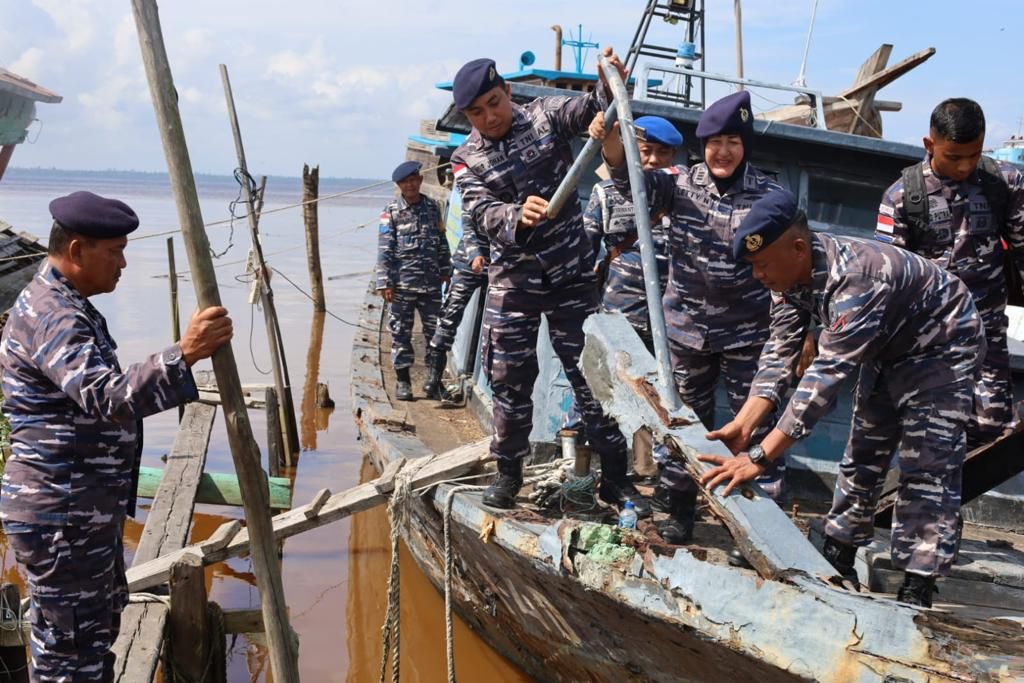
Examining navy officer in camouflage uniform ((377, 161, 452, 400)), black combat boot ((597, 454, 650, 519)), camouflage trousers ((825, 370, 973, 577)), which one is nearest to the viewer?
camouflage trousers ((825, 370, 973, 577))

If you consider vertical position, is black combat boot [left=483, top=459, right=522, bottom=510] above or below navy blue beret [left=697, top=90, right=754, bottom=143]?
below

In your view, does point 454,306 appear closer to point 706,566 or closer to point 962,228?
point 962,228

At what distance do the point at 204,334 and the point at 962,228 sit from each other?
3136mm

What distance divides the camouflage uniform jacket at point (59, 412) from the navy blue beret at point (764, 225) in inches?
68.3

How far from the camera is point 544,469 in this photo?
4719 mm

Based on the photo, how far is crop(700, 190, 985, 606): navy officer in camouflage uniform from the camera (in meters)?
3.02

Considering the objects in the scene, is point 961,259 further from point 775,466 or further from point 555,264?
point 555,264

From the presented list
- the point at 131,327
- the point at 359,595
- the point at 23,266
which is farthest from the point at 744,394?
the point at 131,327

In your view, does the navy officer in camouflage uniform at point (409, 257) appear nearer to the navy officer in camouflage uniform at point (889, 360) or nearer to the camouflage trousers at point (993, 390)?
the camouflage trousers at point (993, 390)

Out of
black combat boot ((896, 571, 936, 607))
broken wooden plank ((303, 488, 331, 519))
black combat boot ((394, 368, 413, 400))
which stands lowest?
black combat boot ((394, 368, 413, 400))

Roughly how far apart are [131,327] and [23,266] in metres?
3.36

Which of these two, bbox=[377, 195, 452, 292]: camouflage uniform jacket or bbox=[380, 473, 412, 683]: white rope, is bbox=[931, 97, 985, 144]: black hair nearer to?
bbox=[380, 473, 412, 683]: white rope

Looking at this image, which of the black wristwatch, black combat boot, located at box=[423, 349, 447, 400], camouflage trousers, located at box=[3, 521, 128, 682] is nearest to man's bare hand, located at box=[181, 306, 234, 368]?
camouflage trousers, located at box=[3, 521, 128, 682]

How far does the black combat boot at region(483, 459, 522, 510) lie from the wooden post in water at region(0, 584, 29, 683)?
1945 mm
